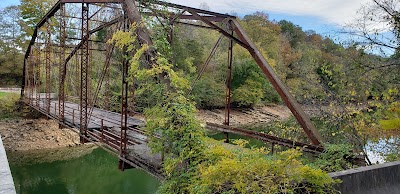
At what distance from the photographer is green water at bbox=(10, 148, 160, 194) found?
37.9 ft

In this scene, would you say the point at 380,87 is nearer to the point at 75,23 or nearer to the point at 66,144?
the point at 66,144

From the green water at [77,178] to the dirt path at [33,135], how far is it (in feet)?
6.77

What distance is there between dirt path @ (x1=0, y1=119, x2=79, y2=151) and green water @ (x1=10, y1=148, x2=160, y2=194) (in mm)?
2063

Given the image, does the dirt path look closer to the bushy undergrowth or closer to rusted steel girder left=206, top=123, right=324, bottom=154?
the bushy undergrowth

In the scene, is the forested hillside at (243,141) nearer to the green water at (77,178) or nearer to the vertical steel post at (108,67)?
the vertical steel post at (108,67)

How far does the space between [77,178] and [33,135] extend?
5894 mm

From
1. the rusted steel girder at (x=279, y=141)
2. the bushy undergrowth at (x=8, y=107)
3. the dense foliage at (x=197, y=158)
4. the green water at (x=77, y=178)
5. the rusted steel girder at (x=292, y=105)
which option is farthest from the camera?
the bushy undergrowth at (x=8, y=107)

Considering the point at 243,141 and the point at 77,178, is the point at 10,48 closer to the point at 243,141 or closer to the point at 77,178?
the point at 77,178

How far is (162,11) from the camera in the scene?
4.80 metres

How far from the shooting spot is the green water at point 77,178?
11539 millimetres

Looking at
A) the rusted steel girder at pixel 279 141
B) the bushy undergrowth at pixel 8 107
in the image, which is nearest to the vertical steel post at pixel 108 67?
the rusted steel girder at pixel 279 141

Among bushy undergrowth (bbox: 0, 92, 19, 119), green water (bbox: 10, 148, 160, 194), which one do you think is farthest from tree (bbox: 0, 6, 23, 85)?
green water (bbox: 10, 148, 160, 194)

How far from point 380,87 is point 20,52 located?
28.5m

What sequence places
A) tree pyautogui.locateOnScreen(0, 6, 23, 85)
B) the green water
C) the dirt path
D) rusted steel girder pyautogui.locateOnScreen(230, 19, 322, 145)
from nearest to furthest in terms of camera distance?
rusted steel girder pyautogui.locateOnScreen(230, 19, 322, 145), the green water, the dirt path, tree pyautogui.locateOnScreen(0, 6, 23, 85)
